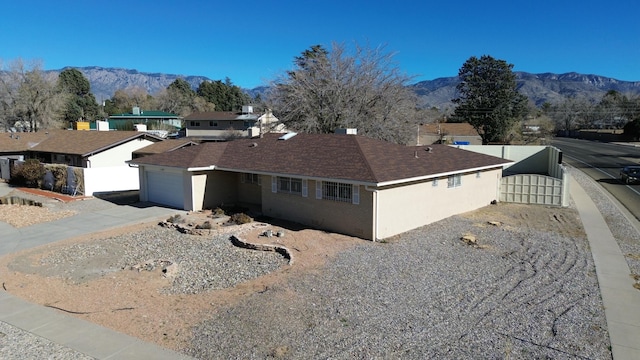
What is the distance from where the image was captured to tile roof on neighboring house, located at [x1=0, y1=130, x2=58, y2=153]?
38219 mm

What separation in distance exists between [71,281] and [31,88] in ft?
203

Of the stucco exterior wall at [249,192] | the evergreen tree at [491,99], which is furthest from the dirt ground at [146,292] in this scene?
the evergreen tree at [491,99]

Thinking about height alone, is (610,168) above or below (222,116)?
below

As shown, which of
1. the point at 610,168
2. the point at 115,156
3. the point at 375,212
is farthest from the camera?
the point at 610,168

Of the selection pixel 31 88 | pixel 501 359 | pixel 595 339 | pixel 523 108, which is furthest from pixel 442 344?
pixel 31 88

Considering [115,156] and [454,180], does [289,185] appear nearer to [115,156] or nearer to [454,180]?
[454,180]

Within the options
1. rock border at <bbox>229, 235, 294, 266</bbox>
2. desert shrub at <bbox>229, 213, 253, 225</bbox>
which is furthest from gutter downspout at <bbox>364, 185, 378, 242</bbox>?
desert shrub at <bbox>229, 213, 253, 225</bbox>

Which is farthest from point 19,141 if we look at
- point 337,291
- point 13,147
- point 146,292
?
point 337,291

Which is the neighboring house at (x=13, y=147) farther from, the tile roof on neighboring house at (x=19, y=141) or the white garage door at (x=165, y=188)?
the white garage door at (x=165, y=188)

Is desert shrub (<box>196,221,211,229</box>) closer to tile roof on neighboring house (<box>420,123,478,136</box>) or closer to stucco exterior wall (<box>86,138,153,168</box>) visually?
stucco exterior wall (<box>86,138,153,168</box>)

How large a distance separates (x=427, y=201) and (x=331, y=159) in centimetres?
477

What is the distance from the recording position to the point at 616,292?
1178 cm

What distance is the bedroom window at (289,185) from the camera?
19.8 m

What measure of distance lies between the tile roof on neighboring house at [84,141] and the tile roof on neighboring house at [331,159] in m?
8.65
